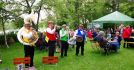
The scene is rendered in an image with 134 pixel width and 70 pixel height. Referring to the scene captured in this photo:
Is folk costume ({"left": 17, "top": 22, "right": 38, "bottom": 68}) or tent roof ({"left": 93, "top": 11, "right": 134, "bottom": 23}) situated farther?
tent roof ({"left": 93, "top": 11, "right": 134, "bottom": 23})

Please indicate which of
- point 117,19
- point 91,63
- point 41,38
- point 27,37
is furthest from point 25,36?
point 117,19

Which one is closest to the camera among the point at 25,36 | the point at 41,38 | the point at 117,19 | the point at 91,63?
the point at 25,36

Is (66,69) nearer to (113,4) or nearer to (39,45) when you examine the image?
(39,45)

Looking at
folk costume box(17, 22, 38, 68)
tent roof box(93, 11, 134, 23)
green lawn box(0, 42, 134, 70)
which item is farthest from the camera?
tent roof box(93, 11, 134, 23)

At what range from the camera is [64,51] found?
16031 mm

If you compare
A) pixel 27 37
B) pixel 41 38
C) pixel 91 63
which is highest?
pixel 27 37

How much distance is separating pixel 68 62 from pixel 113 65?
203cm

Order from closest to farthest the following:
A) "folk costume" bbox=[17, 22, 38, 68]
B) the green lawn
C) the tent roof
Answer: "folk costume" bbox=[17, 22, 38, 68]
the green lawn
the tent roof

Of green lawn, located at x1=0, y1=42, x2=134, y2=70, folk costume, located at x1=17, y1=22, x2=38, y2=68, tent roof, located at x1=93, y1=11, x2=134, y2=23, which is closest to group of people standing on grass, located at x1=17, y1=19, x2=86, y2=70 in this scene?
folk costume, located at x1=17, y1=22, x2=38, y2=68

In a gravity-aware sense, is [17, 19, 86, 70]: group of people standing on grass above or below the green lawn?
above

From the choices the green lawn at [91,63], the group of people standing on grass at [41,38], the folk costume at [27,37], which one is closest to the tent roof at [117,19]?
the group of people standing on grass at [41,38]

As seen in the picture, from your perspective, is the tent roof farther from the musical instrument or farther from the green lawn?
the musical instrument

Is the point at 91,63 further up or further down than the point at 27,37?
further down

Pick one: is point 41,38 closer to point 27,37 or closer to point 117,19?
point 117,19
